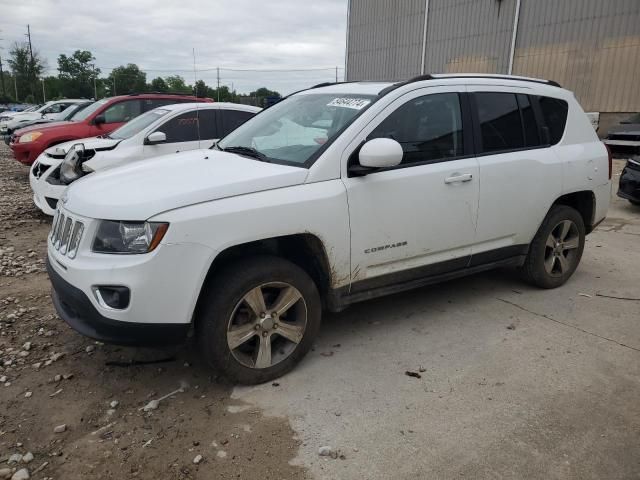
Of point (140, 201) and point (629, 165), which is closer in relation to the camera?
point (140, 201)

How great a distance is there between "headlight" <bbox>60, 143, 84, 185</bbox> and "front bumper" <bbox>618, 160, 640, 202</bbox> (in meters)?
8.32

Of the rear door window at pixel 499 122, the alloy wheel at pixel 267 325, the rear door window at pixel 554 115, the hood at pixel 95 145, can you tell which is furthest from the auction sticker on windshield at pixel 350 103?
the hood at pixel 95 145

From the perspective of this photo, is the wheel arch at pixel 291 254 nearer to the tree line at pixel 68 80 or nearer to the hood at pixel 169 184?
the hood at pixel 169 184

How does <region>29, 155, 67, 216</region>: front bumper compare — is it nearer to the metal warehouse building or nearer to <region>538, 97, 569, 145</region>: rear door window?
<region>538, 97, 569, 145</region>: rear door window

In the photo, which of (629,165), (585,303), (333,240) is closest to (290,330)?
(333,240)

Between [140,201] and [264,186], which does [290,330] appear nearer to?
[264,186]

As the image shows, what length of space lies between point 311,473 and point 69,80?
82.7 m

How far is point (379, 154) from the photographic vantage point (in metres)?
3.08

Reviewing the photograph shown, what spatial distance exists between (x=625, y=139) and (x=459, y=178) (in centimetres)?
1108

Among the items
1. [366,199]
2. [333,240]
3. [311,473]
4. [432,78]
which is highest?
[432,78]

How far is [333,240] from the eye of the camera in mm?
3170

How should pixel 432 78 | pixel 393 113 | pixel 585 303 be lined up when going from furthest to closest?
pixel 585 303 < pixel 432 78 < pixel 393 113

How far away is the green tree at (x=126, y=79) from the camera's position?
75.1 metres

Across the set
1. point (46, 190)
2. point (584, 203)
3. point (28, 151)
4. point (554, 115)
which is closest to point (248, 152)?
point (554, 115)
